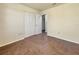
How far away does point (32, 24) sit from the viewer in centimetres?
588

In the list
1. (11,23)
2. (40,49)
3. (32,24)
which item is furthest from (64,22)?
(11,23)

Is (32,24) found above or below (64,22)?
below

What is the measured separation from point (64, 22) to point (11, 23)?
2.78 metres

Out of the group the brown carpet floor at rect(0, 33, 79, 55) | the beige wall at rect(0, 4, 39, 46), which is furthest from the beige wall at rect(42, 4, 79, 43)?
the beige wall at rect(0, 4, 39, 46)

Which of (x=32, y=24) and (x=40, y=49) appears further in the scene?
(x=32, y=24)

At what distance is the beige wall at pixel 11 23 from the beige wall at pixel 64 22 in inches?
78.2

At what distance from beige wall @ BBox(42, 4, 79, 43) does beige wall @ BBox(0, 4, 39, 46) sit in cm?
199

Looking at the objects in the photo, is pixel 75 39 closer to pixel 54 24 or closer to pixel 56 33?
pixel 56 33

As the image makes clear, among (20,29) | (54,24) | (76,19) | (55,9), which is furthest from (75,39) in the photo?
(20,29)

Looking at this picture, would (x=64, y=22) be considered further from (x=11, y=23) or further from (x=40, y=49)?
(x=11, y=23)

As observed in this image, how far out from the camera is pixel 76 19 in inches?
148

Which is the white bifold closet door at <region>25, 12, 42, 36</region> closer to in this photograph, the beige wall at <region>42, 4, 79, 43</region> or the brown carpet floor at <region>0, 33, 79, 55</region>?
the beige wall at <region>42, 4, 79, 43</region>

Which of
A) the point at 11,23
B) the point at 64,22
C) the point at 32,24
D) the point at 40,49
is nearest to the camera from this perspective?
the point at 40,49

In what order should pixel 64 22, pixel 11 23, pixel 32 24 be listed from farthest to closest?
1. pixel 32 24
2. pixel 64 22
3. pixel 11 23
